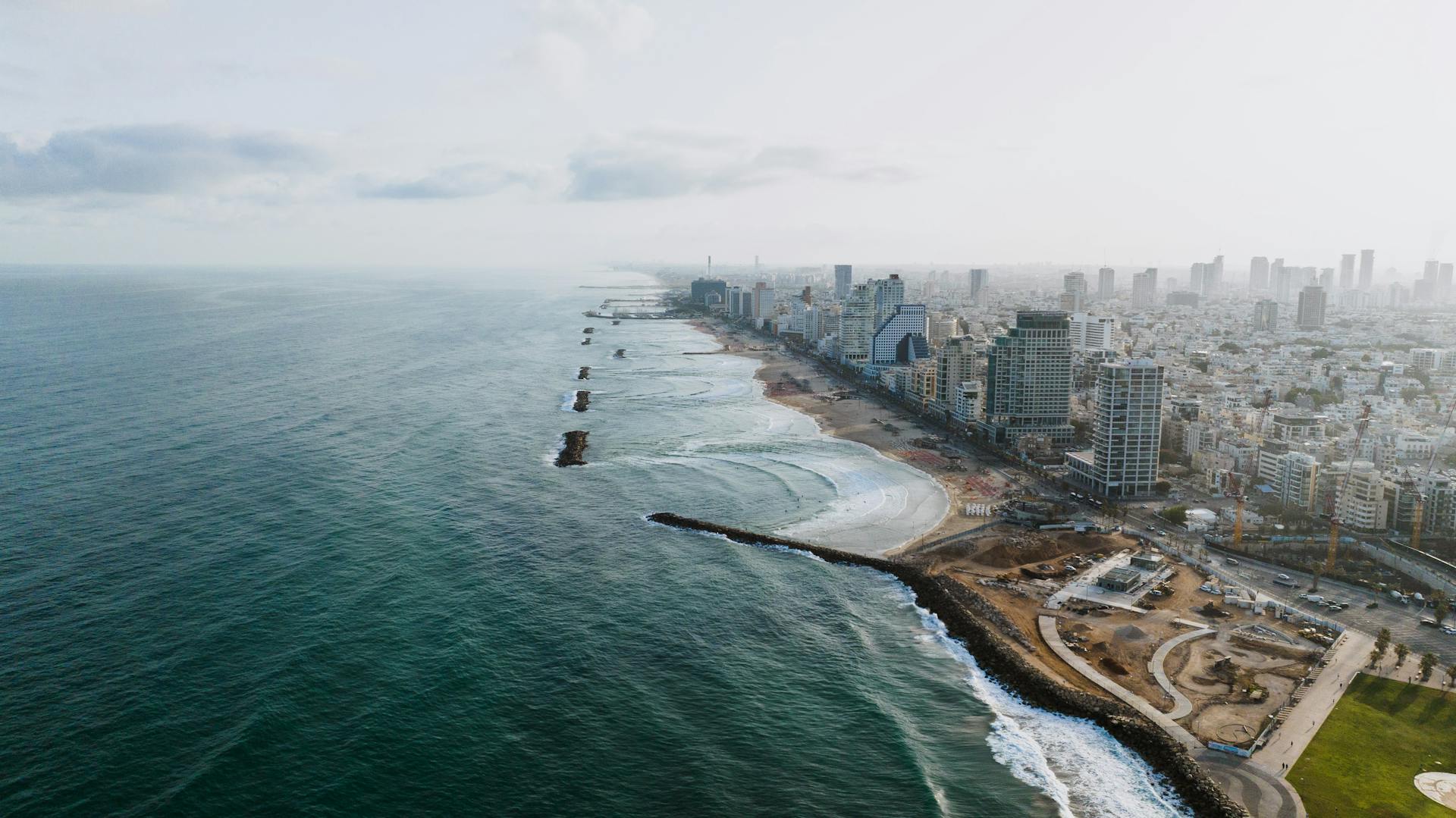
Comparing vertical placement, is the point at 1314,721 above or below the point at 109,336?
below

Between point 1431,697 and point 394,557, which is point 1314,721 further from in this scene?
point 394,557

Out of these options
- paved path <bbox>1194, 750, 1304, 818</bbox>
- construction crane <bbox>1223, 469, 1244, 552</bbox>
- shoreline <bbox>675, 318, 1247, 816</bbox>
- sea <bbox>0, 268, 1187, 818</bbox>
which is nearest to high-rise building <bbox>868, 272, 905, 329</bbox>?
shoreline <bbox>675, 318, 1247, 816</bbox>

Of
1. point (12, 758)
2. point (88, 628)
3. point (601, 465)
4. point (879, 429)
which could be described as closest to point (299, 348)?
point (601, 465)

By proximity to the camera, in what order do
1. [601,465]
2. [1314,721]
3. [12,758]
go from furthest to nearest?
[601,465] < [1314,721] < [12,758]

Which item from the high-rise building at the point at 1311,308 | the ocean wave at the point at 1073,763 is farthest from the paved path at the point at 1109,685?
the high-rise building at the point at 1311,308

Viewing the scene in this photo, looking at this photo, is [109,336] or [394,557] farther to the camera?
[109,336]

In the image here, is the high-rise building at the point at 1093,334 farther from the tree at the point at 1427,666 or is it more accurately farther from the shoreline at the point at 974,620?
the tree at the point at 1427,666
